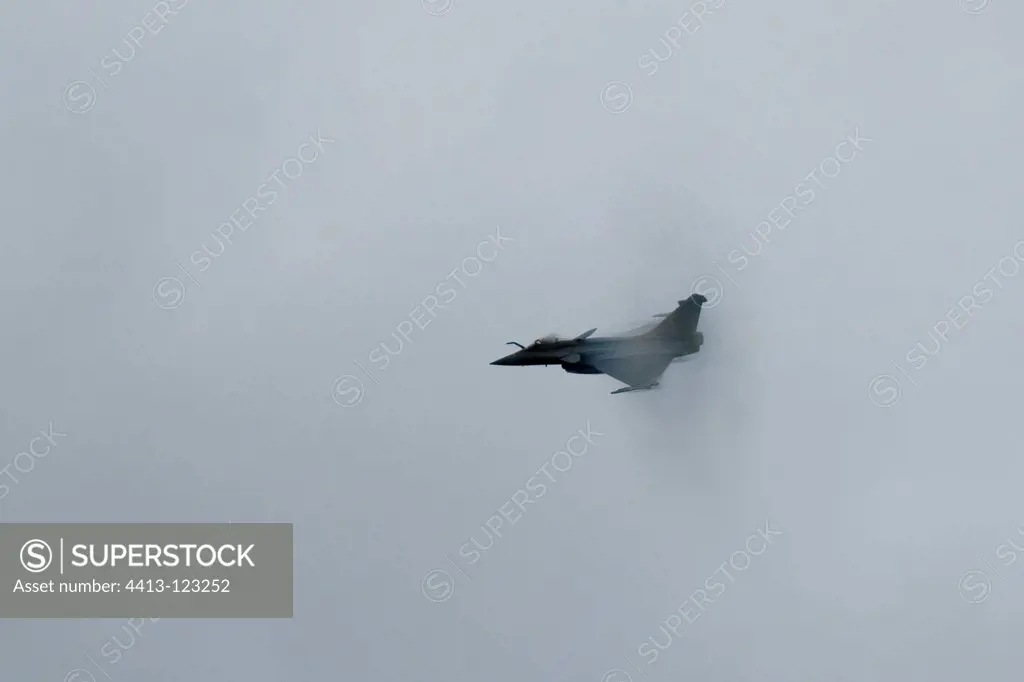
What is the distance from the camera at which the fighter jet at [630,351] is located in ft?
374

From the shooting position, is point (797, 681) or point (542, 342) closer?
point (542, 342)

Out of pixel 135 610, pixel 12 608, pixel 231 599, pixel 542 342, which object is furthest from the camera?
pixel 12 608

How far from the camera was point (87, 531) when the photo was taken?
133 m

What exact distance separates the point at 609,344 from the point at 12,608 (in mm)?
76160

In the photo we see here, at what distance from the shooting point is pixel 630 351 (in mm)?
115312

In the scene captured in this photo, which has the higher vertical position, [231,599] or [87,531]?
[87,531]

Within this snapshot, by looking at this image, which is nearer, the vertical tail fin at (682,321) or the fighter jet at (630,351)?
the fighter jet at (630,351)

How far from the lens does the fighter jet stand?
114 metres

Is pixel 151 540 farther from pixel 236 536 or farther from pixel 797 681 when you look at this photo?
pixel 797 681

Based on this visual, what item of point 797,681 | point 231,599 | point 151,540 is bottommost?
point 797,681

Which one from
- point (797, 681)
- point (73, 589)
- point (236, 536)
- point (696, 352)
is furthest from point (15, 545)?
A: point (797, 681)

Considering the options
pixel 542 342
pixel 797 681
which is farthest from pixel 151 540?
pixel 797 681

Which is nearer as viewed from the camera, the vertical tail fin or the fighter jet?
the fighter jet

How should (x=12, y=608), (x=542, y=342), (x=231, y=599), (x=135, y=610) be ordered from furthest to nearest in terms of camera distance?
(x=12, y=608) → (x=135, y=610) → (x=231, y=599) → (x=542, y=342)
